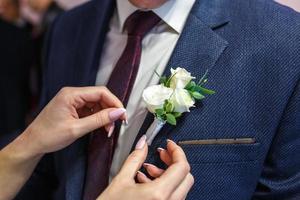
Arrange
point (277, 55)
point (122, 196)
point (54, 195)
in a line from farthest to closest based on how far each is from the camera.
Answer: point (54, 195) < point (277, 55) < point (122, 196)

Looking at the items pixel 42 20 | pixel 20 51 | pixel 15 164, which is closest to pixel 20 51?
pixel 20 51

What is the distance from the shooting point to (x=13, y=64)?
2.51 metres

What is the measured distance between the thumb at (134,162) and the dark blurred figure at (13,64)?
5.83 feet

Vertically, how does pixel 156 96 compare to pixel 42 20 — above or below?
above

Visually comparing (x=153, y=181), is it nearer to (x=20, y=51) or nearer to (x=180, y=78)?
(x=180, y=78)

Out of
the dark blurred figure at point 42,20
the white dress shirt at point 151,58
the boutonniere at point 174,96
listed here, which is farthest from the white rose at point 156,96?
the dark blurred figure at point 42,20

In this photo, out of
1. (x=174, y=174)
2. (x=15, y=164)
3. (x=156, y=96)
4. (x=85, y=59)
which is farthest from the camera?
(x=85, y=59)

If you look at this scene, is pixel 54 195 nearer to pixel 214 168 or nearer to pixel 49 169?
pixel 49 169

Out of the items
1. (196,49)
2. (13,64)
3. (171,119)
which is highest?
(196,49)

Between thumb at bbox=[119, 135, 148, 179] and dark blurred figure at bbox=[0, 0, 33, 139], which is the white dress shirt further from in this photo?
dark blurred figure at bbox=[0, 0, 33, 139]

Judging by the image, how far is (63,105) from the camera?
915 millimetres

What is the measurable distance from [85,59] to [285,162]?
55 centimetres

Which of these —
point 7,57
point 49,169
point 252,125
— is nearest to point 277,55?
point 252,125

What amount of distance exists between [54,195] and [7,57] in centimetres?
150
